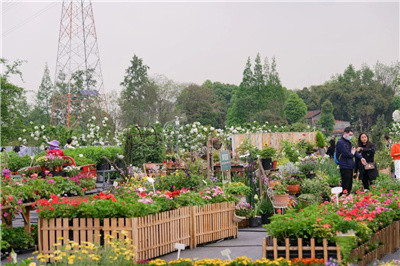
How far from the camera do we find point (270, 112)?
66.6 m

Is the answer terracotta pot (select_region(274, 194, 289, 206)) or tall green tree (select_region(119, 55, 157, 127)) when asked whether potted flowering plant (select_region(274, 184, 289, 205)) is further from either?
tall green tree (select_region(119, 55, 157, 127))

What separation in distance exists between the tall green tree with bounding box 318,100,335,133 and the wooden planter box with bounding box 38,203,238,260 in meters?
65.6

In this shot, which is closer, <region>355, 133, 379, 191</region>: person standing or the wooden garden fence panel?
<region>355, 133, 379, 191</region>: person standing

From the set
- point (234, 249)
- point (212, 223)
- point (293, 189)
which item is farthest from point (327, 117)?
point (234, 249)

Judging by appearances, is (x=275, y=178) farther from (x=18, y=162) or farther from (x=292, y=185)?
(x=18, y=162)

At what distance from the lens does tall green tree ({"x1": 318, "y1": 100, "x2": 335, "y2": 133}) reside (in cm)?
7475

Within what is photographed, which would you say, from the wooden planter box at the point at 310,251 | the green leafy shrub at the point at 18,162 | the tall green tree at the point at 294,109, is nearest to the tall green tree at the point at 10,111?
the green leafy shrub at the point at 18,162

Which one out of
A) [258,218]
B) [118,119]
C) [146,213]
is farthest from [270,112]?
[146,213]

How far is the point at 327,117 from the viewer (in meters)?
74.8

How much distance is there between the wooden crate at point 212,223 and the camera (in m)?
9.77

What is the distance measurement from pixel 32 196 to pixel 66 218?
56.9 inches

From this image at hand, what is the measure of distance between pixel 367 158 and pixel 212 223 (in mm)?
5881

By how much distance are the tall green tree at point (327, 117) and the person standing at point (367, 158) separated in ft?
196

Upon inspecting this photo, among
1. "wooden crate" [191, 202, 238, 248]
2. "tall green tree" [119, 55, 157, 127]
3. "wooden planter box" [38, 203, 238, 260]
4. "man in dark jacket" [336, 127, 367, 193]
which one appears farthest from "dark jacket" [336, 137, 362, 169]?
"tall green tree" [119, 55, 157, 127]
